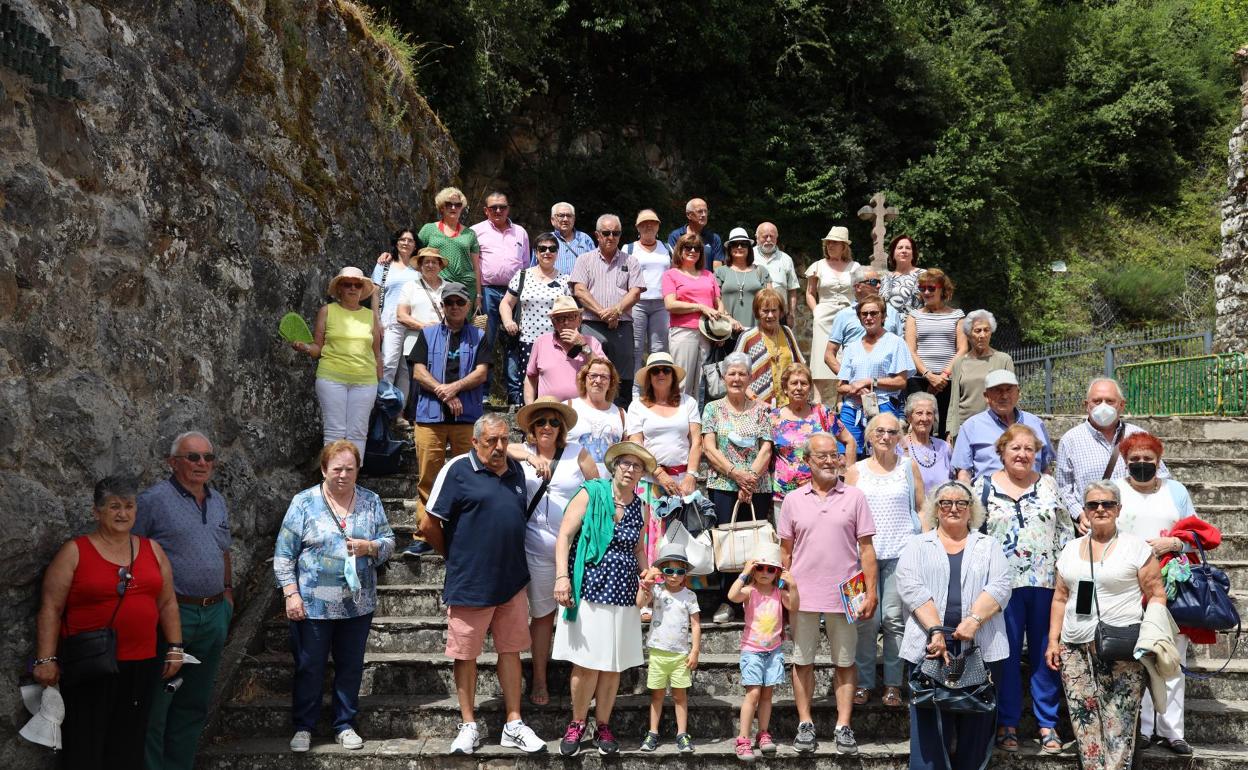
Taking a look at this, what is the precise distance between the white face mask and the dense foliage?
10792 millimetres

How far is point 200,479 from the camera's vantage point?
5.17m

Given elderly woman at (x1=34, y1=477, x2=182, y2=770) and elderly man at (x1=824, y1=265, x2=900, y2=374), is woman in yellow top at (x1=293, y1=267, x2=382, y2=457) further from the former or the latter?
elderly man at (x1=824, y1=265, x2=900, y2=374)

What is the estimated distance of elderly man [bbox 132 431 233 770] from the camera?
502 cm

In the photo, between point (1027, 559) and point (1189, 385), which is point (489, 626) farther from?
point (1189, 385)

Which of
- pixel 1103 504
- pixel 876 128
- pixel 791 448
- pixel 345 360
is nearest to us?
pixel 1103 504

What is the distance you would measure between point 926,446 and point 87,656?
458 cm

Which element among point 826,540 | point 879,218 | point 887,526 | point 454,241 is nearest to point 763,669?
point 826,540

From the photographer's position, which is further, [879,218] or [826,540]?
[879,218]

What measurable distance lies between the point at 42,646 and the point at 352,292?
3.28 metres

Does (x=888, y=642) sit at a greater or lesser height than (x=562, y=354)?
lesser

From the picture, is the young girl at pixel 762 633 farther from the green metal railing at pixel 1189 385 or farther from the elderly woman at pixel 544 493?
the green metal railing at pixel 1189 385

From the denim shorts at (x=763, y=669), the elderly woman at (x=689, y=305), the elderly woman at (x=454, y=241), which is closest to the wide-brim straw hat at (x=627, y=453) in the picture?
the denim shorts at (x=763, y=669)

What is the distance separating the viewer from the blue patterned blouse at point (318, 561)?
5.41 meters

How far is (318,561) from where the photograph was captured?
5.43 m
